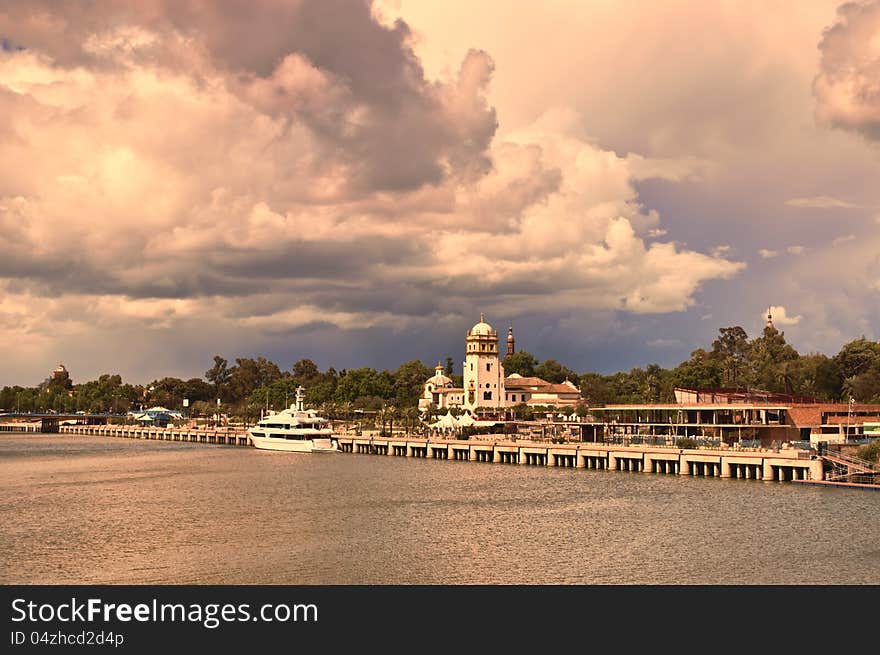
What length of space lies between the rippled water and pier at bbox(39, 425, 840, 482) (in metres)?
3.58

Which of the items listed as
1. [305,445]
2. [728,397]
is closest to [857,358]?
[728,397]

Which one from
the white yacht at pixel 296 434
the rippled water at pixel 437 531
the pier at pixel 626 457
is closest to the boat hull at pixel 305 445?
the white yacht at pixel 296 434

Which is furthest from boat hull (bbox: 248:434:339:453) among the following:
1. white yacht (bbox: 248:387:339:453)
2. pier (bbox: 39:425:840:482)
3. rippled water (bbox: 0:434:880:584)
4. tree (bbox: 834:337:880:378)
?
tree (bbox: 834:337:880:378)

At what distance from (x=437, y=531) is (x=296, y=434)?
106m

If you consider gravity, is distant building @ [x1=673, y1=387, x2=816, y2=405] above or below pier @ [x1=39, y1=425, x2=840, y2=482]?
above

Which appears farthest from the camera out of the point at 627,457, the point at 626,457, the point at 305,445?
the point at 305,445

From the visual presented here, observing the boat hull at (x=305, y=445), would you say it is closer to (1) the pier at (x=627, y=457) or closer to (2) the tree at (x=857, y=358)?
(1) the pier at (x=627, y=457)

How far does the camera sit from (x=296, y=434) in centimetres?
17425

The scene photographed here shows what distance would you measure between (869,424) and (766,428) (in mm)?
17165

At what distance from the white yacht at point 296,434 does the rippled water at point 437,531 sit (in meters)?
55.8

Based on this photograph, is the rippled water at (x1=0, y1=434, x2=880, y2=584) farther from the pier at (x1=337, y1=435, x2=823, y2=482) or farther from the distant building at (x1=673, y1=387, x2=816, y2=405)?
the distant building at (x1=673, y1=387, x2=816, y2=405)

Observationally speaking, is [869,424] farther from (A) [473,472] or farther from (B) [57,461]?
(B) [57,461]

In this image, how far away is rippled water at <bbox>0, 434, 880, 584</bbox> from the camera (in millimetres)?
55469

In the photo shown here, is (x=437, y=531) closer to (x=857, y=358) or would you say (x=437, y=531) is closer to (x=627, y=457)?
(x=627, y=457)
